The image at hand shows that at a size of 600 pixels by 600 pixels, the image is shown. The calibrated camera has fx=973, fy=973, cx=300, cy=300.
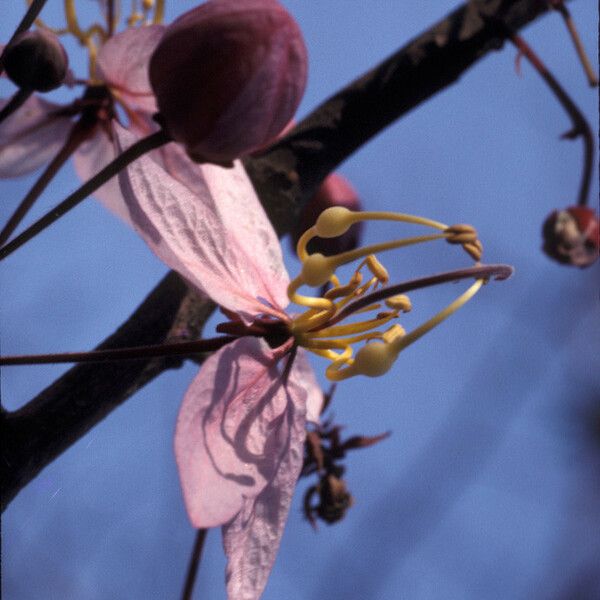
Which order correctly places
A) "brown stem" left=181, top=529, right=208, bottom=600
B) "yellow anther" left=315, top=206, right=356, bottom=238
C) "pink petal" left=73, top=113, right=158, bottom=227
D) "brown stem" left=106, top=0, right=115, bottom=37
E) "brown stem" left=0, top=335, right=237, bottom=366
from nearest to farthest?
"brown stem" left=0, top=335, right=237, bottom=366 → "yellow anther" left=315, top=206, right=356, bottom=238 → "brown stem" left=181, top=529, right=208, bottom=600 → "pink petal" left=73, top=113, right=158, bottom=227 → "brown stem" left=106, top=0, right=115, bottom=37

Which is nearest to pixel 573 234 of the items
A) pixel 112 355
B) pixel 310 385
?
pixel 310 385

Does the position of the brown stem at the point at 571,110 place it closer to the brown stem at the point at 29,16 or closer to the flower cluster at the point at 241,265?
the flower cluster at the point at 241,265

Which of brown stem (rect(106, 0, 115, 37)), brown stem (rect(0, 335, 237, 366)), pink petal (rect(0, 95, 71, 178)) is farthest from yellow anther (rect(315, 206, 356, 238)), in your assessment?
brown stem (rect(106, 0, 115, 37))

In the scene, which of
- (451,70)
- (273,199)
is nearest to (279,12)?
(273,199)

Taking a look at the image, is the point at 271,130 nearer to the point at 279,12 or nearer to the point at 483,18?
the point at 279,12

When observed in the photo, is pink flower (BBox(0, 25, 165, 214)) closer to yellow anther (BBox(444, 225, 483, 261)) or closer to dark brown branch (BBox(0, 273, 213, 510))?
dark brown branch (BBox(0, 273, 213, 510))

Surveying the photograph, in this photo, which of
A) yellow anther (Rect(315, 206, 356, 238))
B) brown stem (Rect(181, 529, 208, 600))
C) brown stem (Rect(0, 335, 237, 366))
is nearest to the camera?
brown stem (Rect(0, 335, 237, 366))
